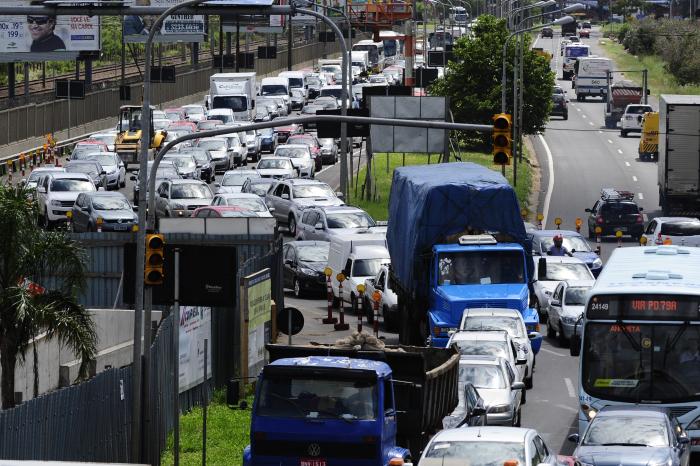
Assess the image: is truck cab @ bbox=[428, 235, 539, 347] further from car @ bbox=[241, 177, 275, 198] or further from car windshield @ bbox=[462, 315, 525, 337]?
car @ bbox=[241, 177, 275, 198]

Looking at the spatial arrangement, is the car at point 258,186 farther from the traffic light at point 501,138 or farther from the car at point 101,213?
the traffic light at point 501,138

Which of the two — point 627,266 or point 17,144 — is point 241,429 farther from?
point 17,144

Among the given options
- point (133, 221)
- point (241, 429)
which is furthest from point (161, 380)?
point (133, 221)

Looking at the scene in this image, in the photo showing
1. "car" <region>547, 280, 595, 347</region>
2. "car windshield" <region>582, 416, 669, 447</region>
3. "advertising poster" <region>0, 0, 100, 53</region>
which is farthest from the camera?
"advertising poster" <region>0, 0, 100, 53</region>

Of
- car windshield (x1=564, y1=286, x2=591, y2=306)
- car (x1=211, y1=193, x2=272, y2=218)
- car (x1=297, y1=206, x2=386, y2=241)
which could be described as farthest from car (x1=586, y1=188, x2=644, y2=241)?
car windshield (x1=564, y1=286, x2=591, y2=306)

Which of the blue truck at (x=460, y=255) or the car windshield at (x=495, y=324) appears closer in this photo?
the car windshield at (x=495, y=324)

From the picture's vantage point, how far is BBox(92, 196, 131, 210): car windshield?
159ft

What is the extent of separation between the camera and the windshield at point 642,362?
2247 centimetres

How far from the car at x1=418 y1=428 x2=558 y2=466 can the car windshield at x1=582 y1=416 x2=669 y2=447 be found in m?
3.03

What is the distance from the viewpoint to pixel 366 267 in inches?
1522

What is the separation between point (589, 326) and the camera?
2300 centimetres

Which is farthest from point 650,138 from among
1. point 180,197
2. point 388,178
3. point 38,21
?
point 180,197

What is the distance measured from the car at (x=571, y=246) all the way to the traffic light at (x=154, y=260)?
20959mm

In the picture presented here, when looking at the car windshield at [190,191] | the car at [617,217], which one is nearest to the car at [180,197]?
the car windshield at [190,191]
